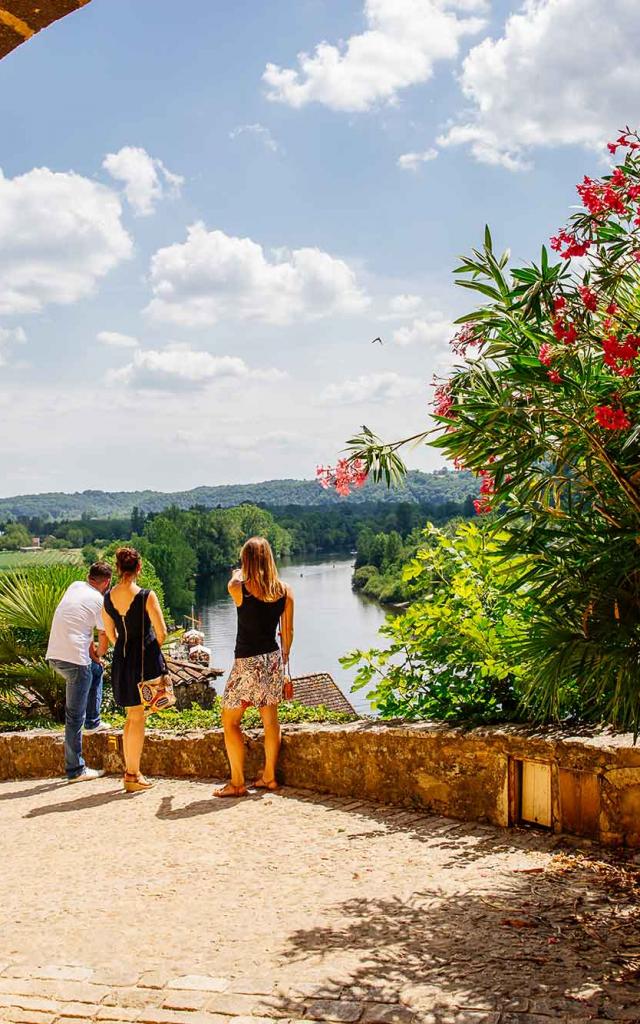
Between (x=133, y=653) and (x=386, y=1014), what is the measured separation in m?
3.59

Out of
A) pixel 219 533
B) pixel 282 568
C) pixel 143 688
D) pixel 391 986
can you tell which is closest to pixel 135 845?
pixel 143 688

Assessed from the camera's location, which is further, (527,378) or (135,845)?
(135,845)

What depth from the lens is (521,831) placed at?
14.0ft

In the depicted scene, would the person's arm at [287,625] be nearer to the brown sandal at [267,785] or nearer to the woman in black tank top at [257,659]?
the woman in black tank top at [257,659]

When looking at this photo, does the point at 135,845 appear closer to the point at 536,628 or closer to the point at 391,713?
the point at 391,713

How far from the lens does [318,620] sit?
66125mm

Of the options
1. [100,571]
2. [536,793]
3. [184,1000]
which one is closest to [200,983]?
[184,1000]

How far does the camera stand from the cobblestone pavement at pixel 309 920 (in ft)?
8.58

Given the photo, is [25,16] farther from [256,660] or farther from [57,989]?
[256,660]

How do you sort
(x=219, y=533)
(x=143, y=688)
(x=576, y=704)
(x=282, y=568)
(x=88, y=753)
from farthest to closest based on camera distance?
1. (x=282, y=568)
2. (x=219, y=533)
3. (x=88, y=753)
4. (x=143, y=688)
5. (x=576, y=704)

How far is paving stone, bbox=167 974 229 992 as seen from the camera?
107 inches

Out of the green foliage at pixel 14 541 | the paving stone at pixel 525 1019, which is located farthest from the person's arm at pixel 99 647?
the green foliage at pixel 14 541

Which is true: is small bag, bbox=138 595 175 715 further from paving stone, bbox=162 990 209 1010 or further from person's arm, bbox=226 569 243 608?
paving stone, bbox=162 990 209 1010

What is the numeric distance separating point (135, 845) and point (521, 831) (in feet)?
5.72
